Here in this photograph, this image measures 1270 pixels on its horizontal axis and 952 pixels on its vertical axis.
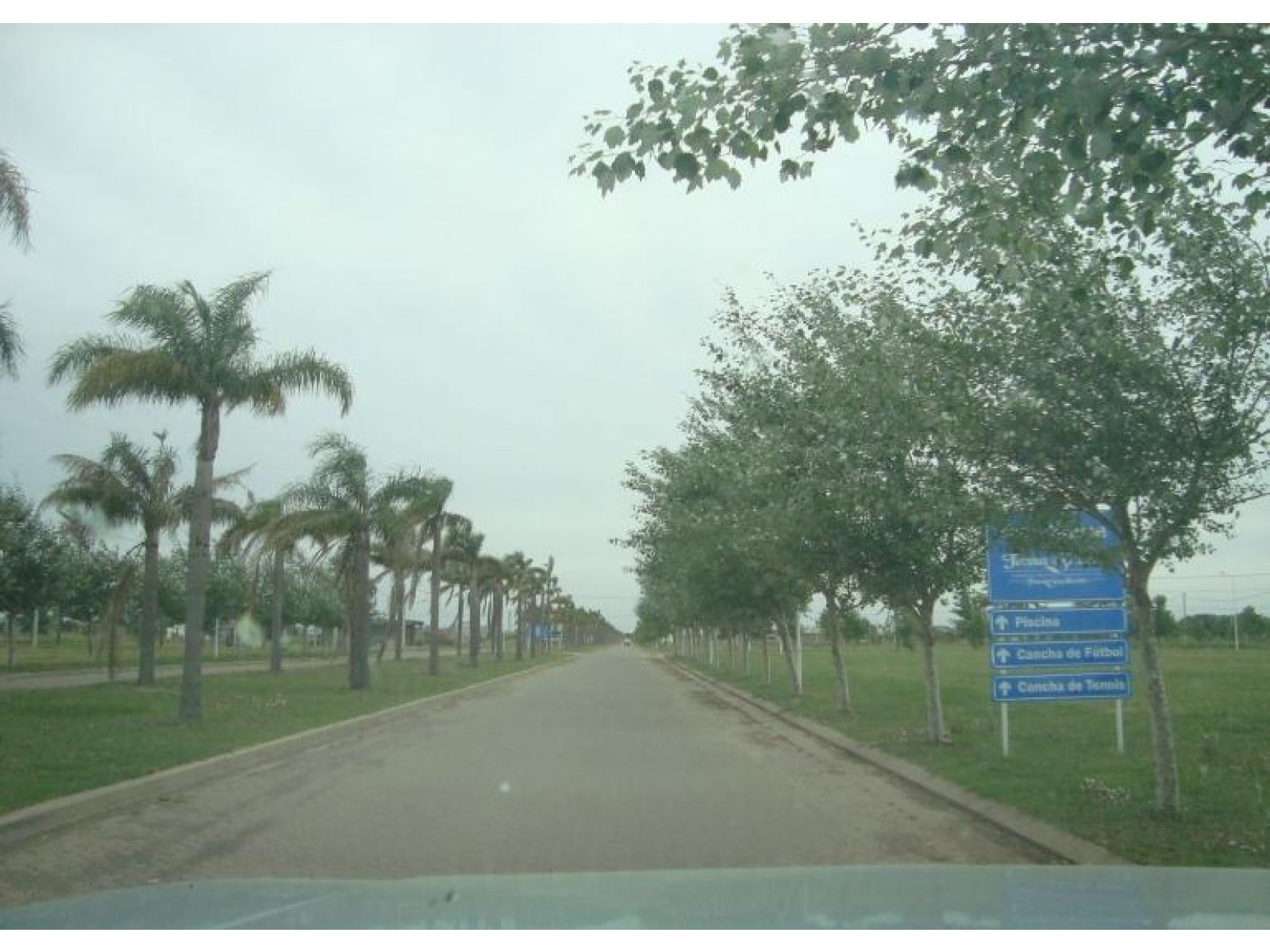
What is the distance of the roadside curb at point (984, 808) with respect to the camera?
7.96 meters

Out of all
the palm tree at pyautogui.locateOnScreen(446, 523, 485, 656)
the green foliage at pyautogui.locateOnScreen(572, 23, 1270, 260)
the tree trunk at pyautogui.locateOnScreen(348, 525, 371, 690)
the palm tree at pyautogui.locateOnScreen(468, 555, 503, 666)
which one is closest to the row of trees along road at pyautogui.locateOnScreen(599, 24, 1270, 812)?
the green foliage at pyautogui.locateOnScreen(572, 23, 1270, 260)

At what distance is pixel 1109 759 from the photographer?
13219mm

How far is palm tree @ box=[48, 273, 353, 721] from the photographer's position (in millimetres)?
18281

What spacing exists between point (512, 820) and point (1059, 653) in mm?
7861

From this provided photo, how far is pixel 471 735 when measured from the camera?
1764 cm

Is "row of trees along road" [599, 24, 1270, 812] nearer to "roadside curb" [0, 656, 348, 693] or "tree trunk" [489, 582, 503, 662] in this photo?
"roadside curb" [0, 656, 348, 693]

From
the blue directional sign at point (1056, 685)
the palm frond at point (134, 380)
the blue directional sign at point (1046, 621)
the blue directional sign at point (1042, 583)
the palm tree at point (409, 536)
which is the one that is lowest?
the blue directional sign at point (1056, 685)

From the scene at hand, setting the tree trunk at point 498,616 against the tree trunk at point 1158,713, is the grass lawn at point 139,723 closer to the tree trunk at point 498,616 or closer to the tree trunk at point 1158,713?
Result: the tree trunk at point 1158,713

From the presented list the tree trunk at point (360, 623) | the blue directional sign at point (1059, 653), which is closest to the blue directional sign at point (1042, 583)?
the blue directional sign at point (1059, 653)

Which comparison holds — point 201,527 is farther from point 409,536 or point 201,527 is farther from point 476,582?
point 476,582

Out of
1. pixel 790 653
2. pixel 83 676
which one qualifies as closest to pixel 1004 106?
pixel 790 653

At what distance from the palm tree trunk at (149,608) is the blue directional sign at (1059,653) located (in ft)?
68.2

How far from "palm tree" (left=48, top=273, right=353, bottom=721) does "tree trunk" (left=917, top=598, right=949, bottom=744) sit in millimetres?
11074

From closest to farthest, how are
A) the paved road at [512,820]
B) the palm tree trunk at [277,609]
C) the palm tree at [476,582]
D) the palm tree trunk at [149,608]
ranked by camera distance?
the paved road at [512,820]
the palm tree trunk at [149,608]
the palm tree trunk at [277,609]
the palm tree at [476,582]
